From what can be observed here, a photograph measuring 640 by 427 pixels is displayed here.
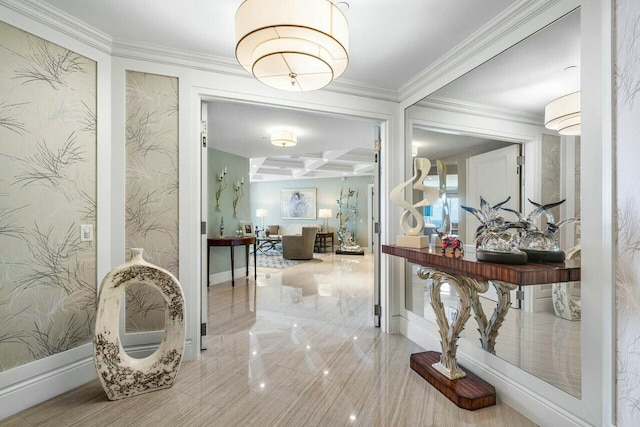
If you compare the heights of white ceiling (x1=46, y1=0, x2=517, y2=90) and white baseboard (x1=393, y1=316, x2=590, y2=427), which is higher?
white ceiling (x1=46, y1=0, x2=517, y2=90)

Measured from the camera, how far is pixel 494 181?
2131mm

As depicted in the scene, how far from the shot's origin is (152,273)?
81.8 inches

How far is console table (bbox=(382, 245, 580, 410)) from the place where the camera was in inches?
67.6

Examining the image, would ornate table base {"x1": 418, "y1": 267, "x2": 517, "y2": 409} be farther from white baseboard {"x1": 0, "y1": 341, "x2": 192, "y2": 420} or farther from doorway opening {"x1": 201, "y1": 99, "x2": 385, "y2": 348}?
white baseboard {"x1": 0, "y1": 341, "x2": 192, "y2": 420}

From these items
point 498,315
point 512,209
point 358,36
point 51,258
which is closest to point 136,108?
point 51,258

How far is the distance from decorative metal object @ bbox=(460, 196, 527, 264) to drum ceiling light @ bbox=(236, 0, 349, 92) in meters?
1.27

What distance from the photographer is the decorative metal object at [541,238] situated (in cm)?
164

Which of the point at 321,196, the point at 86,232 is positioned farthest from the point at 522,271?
the point at 321,196

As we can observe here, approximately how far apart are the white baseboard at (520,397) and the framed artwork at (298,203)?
27.4 feet

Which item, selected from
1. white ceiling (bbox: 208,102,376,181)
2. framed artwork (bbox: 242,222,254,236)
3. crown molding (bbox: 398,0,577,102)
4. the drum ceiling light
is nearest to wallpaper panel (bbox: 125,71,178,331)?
white ceiling (bbox: 208,102,376,181)

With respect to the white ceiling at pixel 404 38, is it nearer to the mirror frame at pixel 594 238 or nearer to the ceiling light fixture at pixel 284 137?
the mirror frame at pixel 594 238

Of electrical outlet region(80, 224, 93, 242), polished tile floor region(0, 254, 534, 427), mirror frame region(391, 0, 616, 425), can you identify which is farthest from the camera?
electrical outlet region(80, 224, 93, 242)

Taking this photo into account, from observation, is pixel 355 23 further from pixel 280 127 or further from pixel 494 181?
pixel 280 127

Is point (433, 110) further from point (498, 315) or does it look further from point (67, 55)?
point (67, 55)
